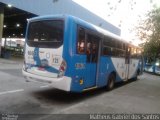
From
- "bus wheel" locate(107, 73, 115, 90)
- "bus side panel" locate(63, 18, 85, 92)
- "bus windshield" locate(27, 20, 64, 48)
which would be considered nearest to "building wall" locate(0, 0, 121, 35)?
"bus wheel" locate(107, 73, 115, 90)

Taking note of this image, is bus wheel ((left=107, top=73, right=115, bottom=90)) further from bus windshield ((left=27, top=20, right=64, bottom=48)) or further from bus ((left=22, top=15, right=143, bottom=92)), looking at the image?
bus windshield ((left=27, top=20, right=64, bottom=48))

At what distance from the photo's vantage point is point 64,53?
771 centimetres

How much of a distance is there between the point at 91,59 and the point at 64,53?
180 cm

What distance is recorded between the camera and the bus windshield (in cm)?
802

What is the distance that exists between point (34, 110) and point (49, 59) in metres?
1.97

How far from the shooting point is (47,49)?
26.7ft

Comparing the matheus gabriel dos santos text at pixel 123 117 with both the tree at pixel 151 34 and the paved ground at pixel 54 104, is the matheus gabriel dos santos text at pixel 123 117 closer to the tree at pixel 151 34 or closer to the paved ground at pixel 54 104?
the paved ground at pixel 54 104

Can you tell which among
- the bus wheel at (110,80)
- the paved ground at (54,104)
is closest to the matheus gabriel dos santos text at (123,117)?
the paved ground at (54,104)

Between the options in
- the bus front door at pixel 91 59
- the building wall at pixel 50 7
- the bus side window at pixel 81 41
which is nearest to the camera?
the bus side window at pixel 81 41

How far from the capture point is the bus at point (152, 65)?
32375 mm

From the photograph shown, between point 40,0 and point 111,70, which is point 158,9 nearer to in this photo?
point 111,70

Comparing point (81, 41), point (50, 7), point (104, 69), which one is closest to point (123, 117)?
point (81, 41)

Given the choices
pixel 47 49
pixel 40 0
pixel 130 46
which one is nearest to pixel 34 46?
pixel 47 49

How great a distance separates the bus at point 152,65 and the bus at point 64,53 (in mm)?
24034
